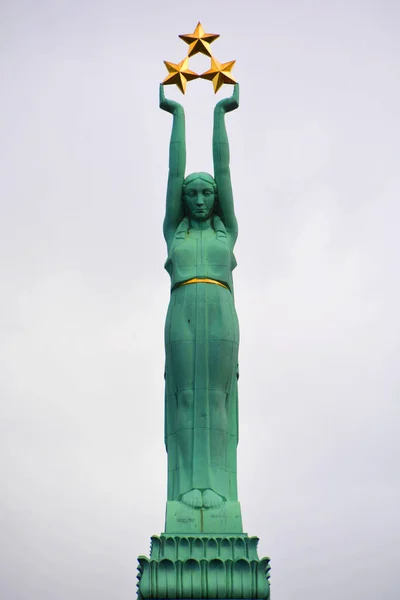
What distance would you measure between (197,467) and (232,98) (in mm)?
6184

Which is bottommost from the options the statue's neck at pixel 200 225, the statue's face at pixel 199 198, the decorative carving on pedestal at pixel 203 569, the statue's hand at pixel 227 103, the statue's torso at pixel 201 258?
the decorative carving on pedestal at pixel 203 569

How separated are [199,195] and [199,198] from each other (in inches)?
2.1

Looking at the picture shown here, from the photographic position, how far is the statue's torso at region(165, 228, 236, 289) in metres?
18.9

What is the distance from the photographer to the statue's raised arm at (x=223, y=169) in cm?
1939

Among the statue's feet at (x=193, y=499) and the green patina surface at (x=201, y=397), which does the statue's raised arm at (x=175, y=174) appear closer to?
the green patina surface at (x=201, y=397)

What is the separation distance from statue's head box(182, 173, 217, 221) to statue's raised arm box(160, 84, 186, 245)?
12 centimetres

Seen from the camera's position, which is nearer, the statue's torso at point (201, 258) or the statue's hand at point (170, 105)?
the statue's torso at point (201, 258)

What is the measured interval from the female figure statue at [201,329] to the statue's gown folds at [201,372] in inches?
0.6

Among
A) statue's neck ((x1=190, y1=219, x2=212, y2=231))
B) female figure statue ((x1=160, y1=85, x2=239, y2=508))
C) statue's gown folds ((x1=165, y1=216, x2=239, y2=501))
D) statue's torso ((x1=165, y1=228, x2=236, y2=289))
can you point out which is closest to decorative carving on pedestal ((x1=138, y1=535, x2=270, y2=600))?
female figure statue ((x1=160, y1=85, x2=239, y2=508))

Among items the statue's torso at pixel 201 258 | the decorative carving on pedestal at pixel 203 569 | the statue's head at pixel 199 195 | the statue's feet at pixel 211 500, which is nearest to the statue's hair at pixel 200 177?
the statue's head at pixel 199 195

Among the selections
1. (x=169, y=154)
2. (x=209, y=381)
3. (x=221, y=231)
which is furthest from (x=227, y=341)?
(x=169, y=154)

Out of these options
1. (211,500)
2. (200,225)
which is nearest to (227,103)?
(200,225)

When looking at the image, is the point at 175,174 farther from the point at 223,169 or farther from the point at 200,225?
the point at 200,225

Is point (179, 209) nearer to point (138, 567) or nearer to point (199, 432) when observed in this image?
point (199, 432)
